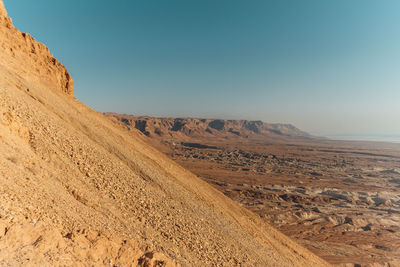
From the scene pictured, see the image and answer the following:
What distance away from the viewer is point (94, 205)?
6977 mm

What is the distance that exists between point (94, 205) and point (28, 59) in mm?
15650

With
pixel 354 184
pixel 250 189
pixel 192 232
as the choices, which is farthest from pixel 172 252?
pixel 354 184

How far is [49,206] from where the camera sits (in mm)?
5199

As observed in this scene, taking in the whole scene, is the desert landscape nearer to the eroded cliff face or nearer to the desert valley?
the desert valley

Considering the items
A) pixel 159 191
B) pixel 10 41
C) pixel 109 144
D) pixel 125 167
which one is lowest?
pixel 159 191

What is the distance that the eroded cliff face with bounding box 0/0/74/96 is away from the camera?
13.6 metres

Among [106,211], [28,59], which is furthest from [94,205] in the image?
[28,59]

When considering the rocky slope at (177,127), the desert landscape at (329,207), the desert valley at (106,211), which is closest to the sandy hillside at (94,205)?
the desert valley at (106,211)

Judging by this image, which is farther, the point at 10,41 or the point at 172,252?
the point at 10,41

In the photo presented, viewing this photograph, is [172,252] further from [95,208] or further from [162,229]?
[95,208]

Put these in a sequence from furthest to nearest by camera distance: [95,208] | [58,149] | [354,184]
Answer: [354,184]
[58,149]
[95,208]

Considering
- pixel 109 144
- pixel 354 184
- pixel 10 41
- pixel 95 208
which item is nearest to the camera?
pixel 95 208

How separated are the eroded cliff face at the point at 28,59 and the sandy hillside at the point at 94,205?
104mm

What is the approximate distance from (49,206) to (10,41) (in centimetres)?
1652
